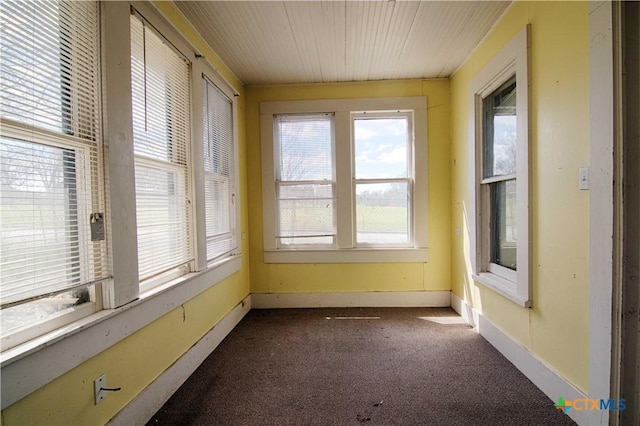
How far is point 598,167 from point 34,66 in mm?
2579

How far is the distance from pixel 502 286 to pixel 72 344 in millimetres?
2780

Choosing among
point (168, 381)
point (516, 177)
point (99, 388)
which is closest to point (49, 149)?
point (99, 388)

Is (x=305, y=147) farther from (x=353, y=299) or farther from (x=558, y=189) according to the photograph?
(x=558, y=189)

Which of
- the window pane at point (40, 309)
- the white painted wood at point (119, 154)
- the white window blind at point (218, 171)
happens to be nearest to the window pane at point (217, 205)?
the white window blind at point (218, 171)

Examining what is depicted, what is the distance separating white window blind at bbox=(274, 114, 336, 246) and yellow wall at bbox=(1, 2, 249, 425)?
99 cm

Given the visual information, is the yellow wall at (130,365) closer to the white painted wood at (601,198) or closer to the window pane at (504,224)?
the white painted wood at (601,198)

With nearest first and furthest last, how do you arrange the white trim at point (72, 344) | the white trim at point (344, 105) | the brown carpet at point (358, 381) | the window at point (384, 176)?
the white trim at point (72, 344) < the brown carpet at point (358, 381) < the white trim at point (344, 105) < the window at point (384, 176)

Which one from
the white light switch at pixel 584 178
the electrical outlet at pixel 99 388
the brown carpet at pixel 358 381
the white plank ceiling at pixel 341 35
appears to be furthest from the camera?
the white plank ceiling at pixel 341 35

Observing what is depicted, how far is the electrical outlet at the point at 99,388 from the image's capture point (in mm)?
1353

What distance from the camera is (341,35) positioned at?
2.46 meters

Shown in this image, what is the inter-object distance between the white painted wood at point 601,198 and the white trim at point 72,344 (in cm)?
243

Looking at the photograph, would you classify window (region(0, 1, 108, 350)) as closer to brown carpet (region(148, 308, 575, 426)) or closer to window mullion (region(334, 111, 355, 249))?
brown carpet (region(148, 308, 575, 426))

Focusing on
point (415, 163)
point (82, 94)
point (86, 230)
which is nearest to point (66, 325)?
Answer: point (86, 230)

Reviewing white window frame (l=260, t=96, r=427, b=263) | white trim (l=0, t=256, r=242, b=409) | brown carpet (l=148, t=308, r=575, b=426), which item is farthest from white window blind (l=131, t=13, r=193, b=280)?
white window frame (l=260, t=96, r=427, b=263)
